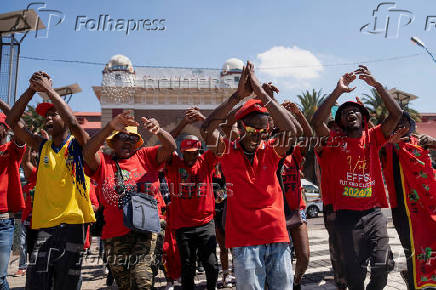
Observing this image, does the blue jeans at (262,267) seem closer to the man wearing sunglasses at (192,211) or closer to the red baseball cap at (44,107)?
the man wearing sunglasses at (192,211)

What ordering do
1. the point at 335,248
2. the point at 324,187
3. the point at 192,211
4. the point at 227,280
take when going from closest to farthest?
the point at 335,248, the point at 324,187, the point at 192,211, the point at 227,280

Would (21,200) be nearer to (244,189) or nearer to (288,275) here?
(244,189)

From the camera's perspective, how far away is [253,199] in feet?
8.80

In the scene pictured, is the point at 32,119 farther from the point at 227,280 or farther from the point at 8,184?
the point at 227,280

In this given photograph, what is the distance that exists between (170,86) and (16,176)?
22520mm

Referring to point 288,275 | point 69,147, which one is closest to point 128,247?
point 69,147

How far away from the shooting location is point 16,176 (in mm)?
4039

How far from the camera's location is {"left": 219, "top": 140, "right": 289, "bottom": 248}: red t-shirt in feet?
8.54

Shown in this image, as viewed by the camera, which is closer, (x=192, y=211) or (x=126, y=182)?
(x=126, y=182)

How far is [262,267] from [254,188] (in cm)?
58

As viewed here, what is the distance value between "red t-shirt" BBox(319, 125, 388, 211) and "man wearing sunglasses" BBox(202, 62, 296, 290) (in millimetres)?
876

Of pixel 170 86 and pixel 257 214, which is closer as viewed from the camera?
pixel 257 214

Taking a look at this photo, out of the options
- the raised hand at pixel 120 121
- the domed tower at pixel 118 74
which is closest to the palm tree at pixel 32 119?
the domed tower at pixel 118 74

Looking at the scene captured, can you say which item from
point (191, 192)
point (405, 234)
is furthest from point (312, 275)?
point (191, 192)
